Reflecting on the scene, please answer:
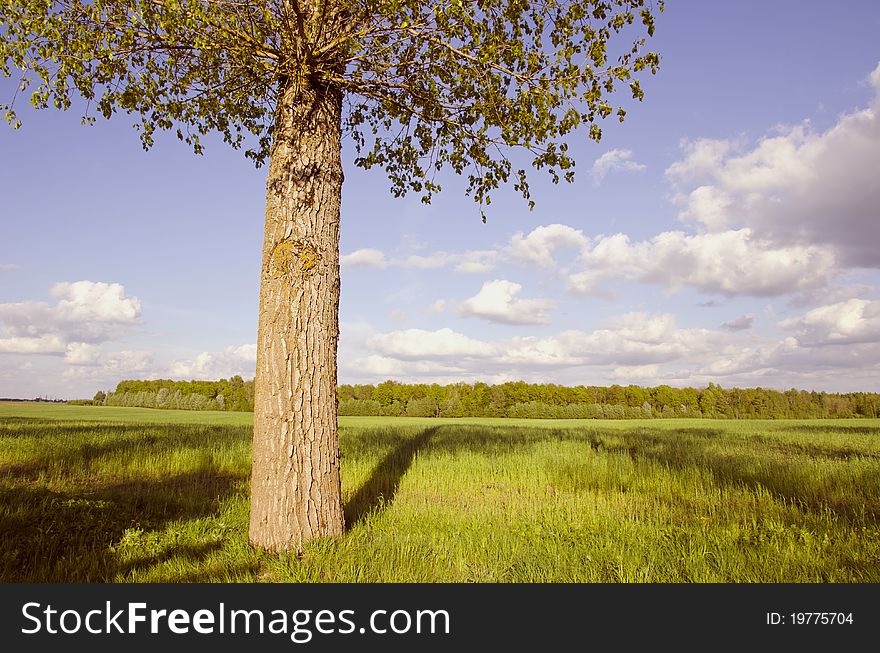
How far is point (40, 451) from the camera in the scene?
11.5 meters

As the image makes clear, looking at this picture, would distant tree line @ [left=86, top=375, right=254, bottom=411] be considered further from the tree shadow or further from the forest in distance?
the tree shadow

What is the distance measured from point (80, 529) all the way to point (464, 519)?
4.97 meters

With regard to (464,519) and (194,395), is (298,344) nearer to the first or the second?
(464,519)

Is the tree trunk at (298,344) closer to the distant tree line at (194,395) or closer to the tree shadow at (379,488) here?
the tree shadow at (379,488)

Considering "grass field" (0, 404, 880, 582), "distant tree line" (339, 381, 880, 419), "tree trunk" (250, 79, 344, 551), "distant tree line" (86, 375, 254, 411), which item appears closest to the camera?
"grass field" (0, 404, 880, 582)

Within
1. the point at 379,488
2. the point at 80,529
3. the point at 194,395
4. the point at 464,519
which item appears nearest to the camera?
the point at 80,529

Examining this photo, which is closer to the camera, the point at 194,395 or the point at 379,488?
the point at 379,488

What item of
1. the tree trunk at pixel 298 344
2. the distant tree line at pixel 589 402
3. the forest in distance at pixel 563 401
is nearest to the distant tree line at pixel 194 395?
the forest in distance at pixel 563 401

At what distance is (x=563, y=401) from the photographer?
294 ft

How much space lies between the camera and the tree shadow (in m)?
7.32

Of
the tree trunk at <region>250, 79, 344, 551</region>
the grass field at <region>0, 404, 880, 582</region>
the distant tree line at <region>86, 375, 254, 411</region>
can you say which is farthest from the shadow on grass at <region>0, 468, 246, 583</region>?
the distant tree line at <region>86, 375, 254, 411</region>

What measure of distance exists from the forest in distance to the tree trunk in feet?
255

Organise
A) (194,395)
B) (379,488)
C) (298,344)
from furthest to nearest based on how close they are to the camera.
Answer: (194,395) → (379,488) → (298,344)

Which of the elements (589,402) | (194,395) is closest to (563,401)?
(589,402)
